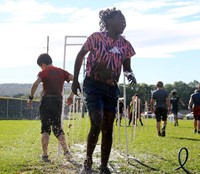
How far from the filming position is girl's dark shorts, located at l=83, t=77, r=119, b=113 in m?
5.27

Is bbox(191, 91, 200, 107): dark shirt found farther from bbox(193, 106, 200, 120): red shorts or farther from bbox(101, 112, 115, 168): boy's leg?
bbox(101, 112, 115, 168): boy's leg

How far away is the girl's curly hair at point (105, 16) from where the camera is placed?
5.54 metres

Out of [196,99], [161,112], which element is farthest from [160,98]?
[196,99]

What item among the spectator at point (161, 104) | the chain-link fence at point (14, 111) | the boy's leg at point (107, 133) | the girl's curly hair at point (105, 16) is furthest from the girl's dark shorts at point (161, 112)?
the chain-link fence at point (14, 111)

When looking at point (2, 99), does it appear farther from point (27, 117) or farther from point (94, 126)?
point (94, 126)

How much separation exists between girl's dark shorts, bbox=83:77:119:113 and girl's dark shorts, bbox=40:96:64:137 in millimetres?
1995

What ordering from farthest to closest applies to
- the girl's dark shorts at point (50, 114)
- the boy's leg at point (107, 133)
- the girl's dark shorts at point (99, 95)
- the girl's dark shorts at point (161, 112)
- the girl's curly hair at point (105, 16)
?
the girl's dark shorts at point (161, 112), the girl's dark shorts at point (50, 114), the girl's curly hair at point (105, 16), the boy's leg at point (107, 133), the girl's dark shorts at point (99, 95)

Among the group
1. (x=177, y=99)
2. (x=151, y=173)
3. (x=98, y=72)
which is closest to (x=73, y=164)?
(x=151, y=173)

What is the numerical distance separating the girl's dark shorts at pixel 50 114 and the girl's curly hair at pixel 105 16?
2.03 metres

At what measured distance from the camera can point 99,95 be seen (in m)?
5.35

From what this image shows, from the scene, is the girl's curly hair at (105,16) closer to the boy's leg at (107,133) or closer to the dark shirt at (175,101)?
the boy's leg at (107,133)

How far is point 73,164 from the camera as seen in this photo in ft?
21.4

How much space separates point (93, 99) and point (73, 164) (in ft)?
5.08

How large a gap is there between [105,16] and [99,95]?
948 millimetres
